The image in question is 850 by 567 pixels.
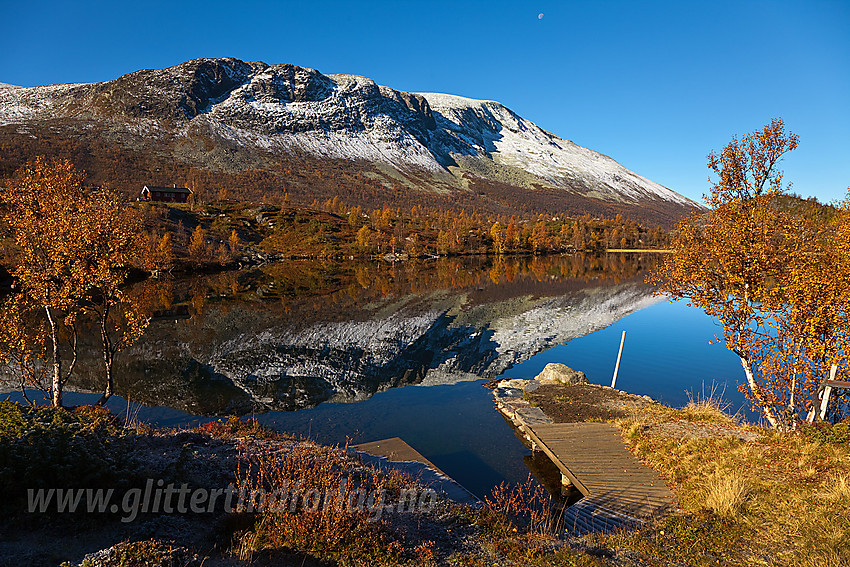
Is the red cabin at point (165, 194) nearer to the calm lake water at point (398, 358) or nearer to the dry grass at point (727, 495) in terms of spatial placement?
the calm lake water at point (398, 358)

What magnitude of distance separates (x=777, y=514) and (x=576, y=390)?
46.1ft

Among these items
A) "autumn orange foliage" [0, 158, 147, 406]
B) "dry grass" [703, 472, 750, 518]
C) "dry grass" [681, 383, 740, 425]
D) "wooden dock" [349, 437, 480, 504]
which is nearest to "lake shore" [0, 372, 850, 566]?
"dry grass" [703, 472, 750, 518]

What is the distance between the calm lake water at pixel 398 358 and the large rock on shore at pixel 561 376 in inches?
122

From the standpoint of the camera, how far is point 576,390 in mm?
23562

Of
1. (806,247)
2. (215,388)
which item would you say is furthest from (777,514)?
(215,388)

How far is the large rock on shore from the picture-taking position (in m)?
25.4

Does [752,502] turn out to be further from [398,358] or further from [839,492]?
[398,358]

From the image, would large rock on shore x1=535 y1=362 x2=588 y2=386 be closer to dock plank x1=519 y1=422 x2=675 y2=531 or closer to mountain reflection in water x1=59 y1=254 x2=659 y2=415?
mountain reflection in water x1=59 y1=254 x2=659 y2=415

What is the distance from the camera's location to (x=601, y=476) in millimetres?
13477

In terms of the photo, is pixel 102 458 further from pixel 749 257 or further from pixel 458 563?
pixel 749 257

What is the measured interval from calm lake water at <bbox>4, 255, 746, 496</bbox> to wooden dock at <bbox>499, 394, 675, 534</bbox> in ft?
5.52

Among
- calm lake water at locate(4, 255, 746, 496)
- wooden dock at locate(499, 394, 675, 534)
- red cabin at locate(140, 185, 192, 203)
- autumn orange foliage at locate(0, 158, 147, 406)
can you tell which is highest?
red cabin at locate(140, 185, 192, 203)

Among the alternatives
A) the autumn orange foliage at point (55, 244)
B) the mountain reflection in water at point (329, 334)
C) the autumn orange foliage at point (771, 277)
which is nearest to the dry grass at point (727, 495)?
the autumn orange foliage at point (771, 277)

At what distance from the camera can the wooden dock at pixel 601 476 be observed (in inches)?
446
